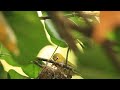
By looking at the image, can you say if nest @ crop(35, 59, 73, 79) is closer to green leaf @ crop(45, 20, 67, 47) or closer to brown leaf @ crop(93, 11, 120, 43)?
green leaf @ crop(45, 20, 67, 47)

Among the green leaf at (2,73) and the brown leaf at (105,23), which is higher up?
the brown leaf at (105,23)

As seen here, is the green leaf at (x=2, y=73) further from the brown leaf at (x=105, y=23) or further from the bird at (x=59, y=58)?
the brown leaf at (x=105, y=23)

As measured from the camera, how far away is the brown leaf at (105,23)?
1.99m

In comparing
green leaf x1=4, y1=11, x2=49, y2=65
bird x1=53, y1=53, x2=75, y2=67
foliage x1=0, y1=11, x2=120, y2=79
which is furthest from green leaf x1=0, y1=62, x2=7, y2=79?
bird x1=53, y1=53, x2=75, y2=67

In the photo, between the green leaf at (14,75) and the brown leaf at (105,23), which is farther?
the green leaf at (14,75)

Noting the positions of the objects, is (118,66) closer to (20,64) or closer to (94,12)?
(94,12)

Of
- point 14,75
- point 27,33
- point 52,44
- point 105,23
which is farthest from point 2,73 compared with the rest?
point 105,23

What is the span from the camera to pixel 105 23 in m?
2.00

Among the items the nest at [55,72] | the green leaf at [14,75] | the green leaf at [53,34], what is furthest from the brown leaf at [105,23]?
the green leaf at [14,75]

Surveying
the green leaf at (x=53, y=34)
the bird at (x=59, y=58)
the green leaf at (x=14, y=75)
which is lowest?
the green leaf at (x=14, y=75)
